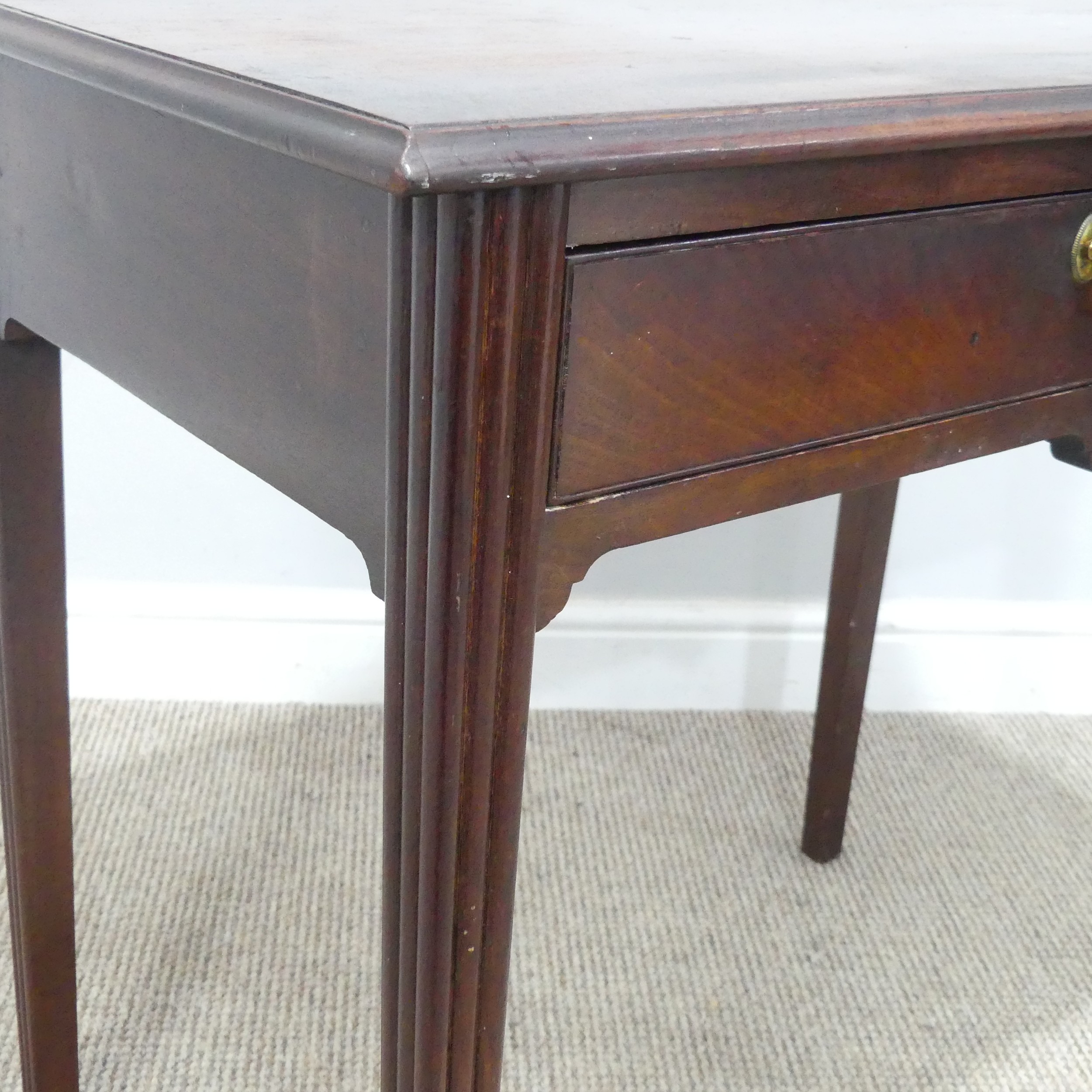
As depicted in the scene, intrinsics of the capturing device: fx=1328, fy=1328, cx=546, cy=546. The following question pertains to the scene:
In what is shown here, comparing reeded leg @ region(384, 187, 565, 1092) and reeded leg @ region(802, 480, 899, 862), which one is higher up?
reeded leg @ region(384, 187, 565, 1092)

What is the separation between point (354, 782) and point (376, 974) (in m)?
0.27

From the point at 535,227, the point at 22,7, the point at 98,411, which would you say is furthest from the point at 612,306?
the point at 98,411

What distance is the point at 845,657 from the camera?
3.73 feet

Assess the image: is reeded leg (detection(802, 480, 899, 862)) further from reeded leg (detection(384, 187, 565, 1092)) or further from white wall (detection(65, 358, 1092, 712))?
reeded leg (detection(384, 187, 565, 1092))

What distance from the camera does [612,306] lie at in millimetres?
427

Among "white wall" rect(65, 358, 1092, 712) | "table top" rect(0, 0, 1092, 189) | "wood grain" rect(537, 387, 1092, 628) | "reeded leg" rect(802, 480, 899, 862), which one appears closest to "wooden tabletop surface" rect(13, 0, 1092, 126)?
"table top" rect(0, 0, 1092, 189)

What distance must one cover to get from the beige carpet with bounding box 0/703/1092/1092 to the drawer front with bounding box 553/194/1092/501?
61 cm

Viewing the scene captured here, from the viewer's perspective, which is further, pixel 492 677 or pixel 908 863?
pixel 908 863

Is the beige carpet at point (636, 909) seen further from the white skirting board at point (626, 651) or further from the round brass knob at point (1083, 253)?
the round brass knob at point (1083, 253)

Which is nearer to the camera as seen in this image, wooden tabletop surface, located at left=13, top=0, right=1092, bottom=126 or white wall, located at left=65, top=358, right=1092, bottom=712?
wooden tabletop surface, located at left=13, top=0, right=1092, bottom=126

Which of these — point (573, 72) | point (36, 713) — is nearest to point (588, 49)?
point (573, 72)

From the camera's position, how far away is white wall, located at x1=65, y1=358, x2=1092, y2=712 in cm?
133

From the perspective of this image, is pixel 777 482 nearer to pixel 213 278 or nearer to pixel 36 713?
pixel 213 278

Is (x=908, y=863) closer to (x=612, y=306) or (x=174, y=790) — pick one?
(x=174, y=790)
